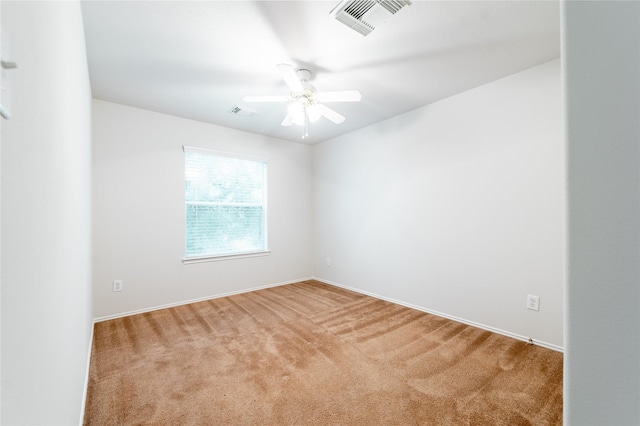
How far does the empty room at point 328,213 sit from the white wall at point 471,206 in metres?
0.02

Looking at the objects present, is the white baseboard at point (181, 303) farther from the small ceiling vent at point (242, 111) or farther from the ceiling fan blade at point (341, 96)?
the ceiling fan blade at point (341, 96)

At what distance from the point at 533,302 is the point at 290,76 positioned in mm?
2926

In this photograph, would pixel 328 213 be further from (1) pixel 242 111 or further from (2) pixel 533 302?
(2) pixel 533 302

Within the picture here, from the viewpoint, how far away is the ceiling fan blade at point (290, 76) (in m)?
1.96

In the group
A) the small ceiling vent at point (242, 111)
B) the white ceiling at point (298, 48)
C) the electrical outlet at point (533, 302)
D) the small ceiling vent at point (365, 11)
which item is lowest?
the electrical outlet at point (533, 302)

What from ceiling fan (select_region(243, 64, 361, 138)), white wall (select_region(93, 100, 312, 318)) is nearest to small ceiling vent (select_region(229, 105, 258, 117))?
white wall (select_region(93, 100, 312, 318))

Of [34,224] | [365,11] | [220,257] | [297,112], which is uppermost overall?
[365,11]

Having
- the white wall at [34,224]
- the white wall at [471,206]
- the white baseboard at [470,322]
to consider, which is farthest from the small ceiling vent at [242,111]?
the white baseboard at [470,322]

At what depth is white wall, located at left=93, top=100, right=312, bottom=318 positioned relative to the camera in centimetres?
303

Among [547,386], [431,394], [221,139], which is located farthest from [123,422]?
[221,139]

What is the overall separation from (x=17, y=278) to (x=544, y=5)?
109 inches

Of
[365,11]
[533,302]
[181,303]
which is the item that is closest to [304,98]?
[365,11]

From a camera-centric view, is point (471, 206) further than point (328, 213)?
No

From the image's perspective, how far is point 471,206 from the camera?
9.34ft
